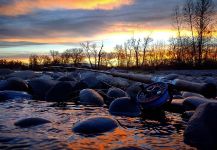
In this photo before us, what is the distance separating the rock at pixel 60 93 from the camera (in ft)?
27.9

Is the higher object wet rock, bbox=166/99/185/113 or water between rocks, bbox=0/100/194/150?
wet rock, bbox=166/99/185/113

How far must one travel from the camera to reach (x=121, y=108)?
605 cm

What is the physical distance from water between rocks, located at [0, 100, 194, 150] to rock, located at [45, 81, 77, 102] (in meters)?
2.26

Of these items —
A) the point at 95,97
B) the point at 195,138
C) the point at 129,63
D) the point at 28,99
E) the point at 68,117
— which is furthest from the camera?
the point at 129,63

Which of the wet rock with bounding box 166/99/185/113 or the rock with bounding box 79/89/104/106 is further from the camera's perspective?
the rock with bounding box 79/89/104/106

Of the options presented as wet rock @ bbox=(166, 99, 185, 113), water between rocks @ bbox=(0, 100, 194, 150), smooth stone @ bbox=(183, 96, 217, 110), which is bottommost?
water between rocks @ bbox=(0, 100, 194, 150)

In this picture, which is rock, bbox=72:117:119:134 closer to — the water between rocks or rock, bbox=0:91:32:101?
the water between rocks

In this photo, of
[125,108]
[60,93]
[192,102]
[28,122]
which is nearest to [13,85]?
[60,93]

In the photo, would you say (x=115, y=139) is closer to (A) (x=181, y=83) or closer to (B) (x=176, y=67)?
(A) (x=181, y=83)

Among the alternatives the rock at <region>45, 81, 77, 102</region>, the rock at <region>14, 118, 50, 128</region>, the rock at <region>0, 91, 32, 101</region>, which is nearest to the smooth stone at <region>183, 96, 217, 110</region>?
the rock at <region>14, 118, 50, 128</region>

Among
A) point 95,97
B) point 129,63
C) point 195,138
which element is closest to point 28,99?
point 95,97

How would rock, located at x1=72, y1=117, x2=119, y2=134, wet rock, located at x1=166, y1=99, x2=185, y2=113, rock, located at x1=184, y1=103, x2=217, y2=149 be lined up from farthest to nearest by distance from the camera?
1. wet rock, located at x1=166, y1=99, x2=185, y2=113
2. rock, located at x1=72, y1=117, x2=119, y2=134
3. rock, located at x1=184, y1=103, x2=217, y2=149

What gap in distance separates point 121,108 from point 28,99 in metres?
3.00

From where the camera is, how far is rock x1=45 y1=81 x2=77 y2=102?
8.51 m
